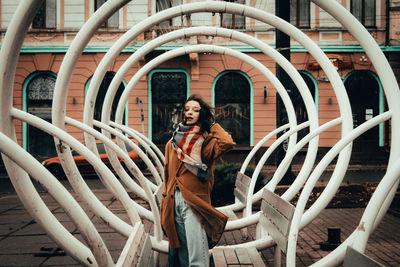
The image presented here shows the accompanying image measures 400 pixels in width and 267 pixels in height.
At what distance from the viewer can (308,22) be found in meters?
16.3

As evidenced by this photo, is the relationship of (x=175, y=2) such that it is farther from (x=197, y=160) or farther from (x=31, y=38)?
(x=197, y=160)

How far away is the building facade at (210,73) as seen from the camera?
15797 millimetres

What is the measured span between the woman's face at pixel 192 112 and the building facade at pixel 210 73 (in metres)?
12.6

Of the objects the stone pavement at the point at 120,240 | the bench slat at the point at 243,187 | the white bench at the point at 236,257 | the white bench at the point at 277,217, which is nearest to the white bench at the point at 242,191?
the bench slat at the point at 243,187

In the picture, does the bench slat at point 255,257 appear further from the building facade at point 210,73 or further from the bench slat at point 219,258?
the building facade at point 210,73

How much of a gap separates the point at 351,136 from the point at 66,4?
15.5m

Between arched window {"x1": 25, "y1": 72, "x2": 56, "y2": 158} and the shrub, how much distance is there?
10726mm

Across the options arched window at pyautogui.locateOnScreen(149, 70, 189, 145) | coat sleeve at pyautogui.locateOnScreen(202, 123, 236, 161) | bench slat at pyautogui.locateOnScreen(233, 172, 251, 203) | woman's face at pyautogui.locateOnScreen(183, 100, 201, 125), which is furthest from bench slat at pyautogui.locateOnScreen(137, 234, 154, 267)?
arched window at pyautogui.locateOnScreen(149, 70, 189, 145)

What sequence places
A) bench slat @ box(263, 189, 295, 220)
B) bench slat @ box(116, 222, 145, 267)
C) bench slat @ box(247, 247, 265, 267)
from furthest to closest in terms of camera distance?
bench slat @ box(247, 247, 265, 267)
bench slat @ box(263, 189, 295, 220)
bench slat @ box(116, 222, 145, 267)

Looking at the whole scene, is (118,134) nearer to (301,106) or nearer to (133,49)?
(133,49)

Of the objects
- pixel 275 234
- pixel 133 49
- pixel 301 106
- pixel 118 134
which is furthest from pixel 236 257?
pixel 133 49

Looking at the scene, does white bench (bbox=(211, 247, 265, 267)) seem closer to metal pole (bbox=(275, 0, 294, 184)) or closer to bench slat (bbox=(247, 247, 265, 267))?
bench slat (bbox=(247, 247, 265, 267))

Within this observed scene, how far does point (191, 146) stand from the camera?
10.1 feet

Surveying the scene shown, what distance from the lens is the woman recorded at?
2955mm
